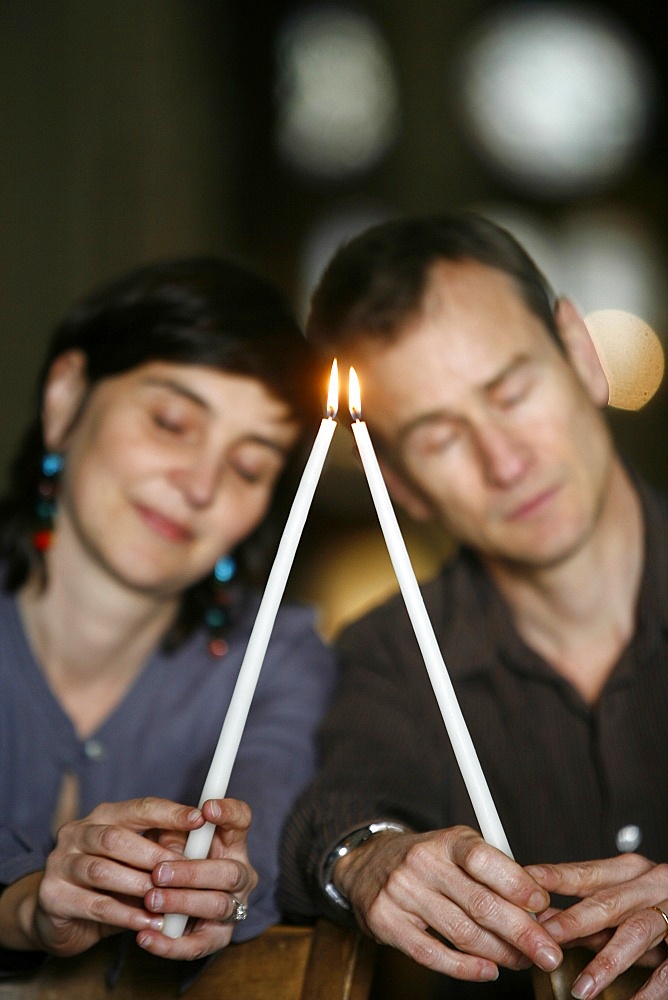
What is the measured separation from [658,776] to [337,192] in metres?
2.12

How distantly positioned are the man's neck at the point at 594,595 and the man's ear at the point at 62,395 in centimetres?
36

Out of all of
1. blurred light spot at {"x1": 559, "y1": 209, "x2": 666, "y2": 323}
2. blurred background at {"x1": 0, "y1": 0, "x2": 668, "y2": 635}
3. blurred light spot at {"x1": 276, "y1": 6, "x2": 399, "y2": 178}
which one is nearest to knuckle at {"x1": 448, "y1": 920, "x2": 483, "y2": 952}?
blurred background at {"x1": 0, "y1": 0, "x2": 668, "y2": 635}

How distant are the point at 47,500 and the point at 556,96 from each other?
1.79 metres

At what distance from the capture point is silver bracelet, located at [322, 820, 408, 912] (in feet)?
1.86

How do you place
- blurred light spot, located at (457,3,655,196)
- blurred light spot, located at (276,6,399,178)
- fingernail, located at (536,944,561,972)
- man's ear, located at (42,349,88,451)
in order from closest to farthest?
fingernail, located at (536,944,561,972)
man's ear, located at (42,349,88,451)
blurred light spot, located at (276,6,399,178)
blurred light spot, located at (457,3,655,196)

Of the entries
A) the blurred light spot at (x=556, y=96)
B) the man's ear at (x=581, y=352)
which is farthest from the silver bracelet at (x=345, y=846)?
the blurred light spot at (x=556, y=96)

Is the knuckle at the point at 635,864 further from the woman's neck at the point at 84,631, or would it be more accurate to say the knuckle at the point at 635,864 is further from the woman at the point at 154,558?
the woman's neck at the point at 84,631

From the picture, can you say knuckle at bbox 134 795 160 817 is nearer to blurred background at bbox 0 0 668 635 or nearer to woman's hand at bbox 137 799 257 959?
woman's hand at bbox 137 799 257 959

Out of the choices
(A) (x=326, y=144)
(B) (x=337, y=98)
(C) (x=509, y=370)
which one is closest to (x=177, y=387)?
(C) (x=509, y=370)

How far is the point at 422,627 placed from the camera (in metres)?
0.45

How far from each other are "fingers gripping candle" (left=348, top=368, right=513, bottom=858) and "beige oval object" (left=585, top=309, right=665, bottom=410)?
35 cm

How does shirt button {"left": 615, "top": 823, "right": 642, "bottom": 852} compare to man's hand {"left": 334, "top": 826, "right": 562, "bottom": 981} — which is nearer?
man's hand {"left": 334, "top": 826, "right": 562, "bottom": 981}

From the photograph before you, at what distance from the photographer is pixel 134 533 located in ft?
2.38

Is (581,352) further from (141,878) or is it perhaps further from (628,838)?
(141,878)
